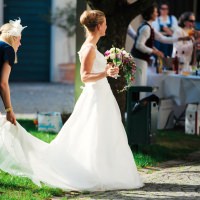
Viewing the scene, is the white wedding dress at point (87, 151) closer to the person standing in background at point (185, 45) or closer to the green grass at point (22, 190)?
the green grass at point (22, 190)

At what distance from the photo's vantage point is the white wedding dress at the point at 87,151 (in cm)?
782

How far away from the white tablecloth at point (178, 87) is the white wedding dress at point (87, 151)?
449 cm

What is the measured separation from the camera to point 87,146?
796cm

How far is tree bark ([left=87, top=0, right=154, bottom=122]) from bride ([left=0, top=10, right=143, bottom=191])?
2341 millimetres

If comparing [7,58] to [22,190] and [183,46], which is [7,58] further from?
[183,46]

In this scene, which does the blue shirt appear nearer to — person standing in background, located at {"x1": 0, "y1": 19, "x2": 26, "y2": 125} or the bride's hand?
person standing in background, located at {"x1": 0, "y1": 19, "x2": 26, "y2": 125}

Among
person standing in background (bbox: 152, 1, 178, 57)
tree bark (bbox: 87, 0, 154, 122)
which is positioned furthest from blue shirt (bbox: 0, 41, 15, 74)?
person standing in background (bbox: 152, 1, 178, 57)

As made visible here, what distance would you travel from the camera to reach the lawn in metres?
7.64

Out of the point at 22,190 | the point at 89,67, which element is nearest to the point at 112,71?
the point at 89,67

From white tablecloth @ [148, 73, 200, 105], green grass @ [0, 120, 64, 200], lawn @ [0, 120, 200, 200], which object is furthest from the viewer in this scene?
white tablecloth @ [148, 73, 200, 105]

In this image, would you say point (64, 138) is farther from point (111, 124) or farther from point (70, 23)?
point (70, 23)

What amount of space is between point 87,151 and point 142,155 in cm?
226

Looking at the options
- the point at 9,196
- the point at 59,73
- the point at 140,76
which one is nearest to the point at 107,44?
the point at 140,76

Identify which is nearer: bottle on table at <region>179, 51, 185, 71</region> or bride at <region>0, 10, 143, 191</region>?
bride at <region>0, 10, 143, 191</region>
